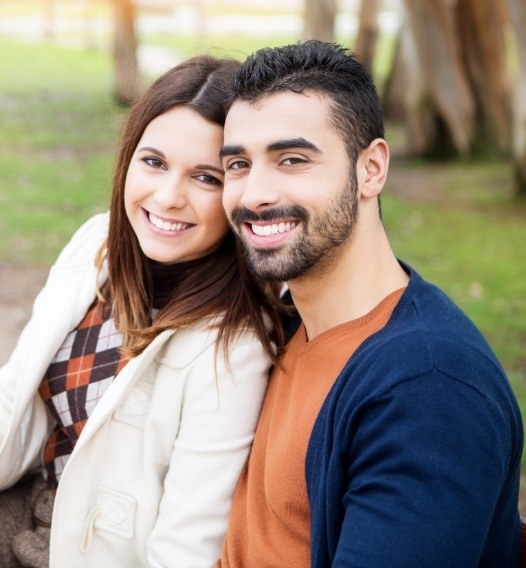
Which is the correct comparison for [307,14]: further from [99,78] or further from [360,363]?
[360,363]

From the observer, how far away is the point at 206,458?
98.1 inches

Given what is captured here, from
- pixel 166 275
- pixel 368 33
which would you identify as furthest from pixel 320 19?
pixel 166 275

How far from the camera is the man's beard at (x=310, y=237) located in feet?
7.65

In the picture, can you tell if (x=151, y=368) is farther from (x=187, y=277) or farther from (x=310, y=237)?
(x=310, y=237)

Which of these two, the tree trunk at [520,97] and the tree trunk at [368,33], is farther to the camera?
the tree trunk at [368,33]

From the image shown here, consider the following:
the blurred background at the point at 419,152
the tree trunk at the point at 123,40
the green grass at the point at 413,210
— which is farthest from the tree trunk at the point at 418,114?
the tree trunk at the point at 123,40

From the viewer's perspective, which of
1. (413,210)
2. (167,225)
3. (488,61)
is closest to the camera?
(167,225)

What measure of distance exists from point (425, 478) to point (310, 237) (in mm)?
743

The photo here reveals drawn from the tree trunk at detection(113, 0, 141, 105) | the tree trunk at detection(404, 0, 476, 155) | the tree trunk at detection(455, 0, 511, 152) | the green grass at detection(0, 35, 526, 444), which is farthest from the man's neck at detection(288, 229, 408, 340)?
the tree trunk at detection(113, 0, 141, 105)

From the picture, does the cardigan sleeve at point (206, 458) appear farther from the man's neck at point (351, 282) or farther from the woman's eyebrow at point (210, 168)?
the woman's eyebrow at point (210, 168)

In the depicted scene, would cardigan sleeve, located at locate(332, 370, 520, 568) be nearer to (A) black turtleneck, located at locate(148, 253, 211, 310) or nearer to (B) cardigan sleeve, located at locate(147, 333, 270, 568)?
(B) cardigan sleeve, located at locate(147, 333, 270, 568)

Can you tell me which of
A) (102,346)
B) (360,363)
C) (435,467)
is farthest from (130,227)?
(435,467)

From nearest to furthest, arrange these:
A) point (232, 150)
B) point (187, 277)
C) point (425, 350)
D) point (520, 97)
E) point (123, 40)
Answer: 1. point (425, 350)
2. point (232, 150)
3. point (187, 277)
4. point (520, 97)
5. point (123, 40)

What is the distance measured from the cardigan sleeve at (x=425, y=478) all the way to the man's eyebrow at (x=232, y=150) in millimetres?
802
